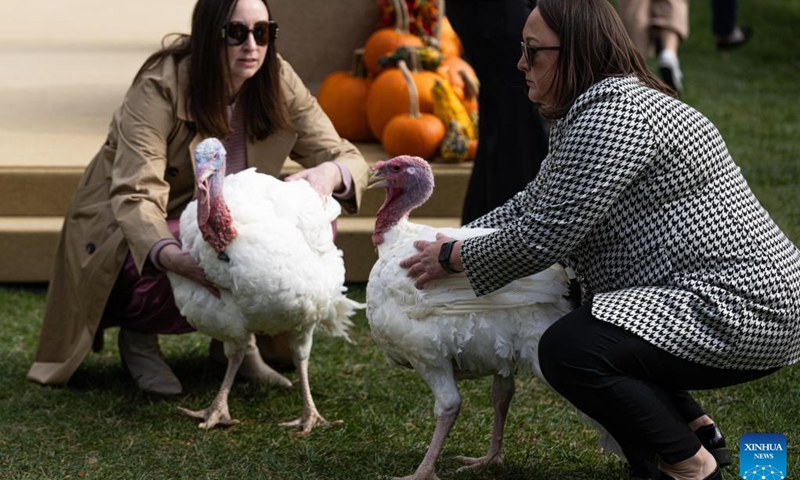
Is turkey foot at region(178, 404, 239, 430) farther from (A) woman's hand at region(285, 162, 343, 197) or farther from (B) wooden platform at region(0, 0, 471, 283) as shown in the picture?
(B) wooden platform at region(0, 0, 471, 283)

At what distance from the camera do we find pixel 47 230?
18.3 ft

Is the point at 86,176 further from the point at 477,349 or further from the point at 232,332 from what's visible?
the point at 477,349

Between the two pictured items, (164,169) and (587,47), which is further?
(164,169)

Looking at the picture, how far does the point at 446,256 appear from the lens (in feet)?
10.7

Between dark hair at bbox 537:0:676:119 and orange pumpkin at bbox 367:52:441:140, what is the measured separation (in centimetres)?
305

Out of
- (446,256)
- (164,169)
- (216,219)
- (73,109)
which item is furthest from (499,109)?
(73,109)

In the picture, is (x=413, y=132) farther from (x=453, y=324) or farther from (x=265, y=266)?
(x=453, y=324)

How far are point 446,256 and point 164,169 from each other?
140cm

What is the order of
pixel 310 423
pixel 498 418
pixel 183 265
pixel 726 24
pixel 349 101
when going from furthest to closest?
pixel 726 24, pixel 349 101, pixel 310 423, pixel 183 265, pixel 498 418

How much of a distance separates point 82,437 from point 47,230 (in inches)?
76.4

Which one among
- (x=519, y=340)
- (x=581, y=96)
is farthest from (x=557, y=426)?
(x=581, y=96)

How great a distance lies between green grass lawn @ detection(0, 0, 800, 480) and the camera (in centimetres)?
364

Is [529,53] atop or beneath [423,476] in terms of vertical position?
atop

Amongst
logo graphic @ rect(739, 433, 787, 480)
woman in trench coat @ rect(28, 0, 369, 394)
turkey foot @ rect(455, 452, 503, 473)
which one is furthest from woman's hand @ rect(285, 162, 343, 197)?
logo graphic @ rect(739, 433, 787, 480)
